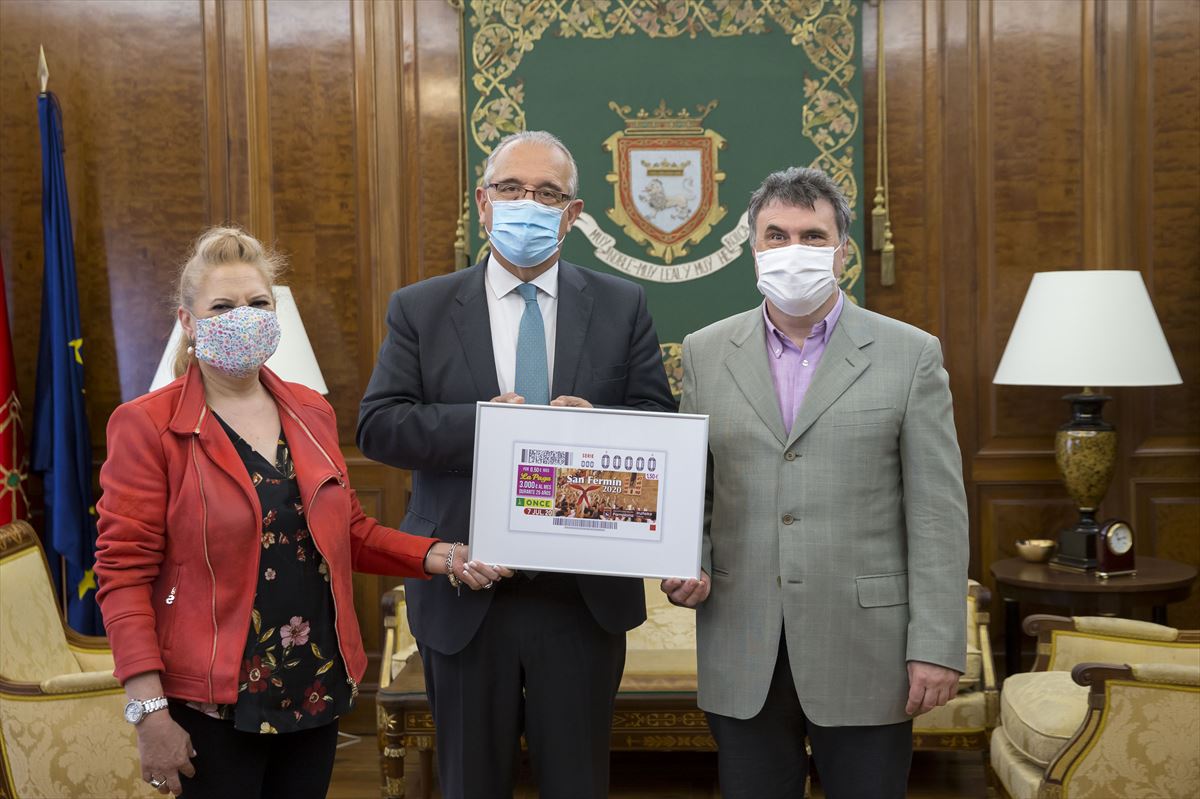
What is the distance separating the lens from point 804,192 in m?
1.95

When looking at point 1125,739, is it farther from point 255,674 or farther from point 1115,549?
point 255,674

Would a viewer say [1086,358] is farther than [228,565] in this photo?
Yes

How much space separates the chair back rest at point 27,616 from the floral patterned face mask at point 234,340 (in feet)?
5.68

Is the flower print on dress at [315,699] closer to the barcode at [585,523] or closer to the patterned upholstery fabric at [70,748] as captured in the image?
the barcode at [585,523]

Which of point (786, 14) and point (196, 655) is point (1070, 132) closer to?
point (786, 14)

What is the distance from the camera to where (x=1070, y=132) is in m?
4.19

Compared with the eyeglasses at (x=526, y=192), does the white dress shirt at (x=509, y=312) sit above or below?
below

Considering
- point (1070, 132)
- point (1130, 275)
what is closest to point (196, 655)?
point (1130, 275)

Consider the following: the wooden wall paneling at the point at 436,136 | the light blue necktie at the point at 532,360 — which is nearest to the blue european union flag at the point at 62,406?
the wooden wall paneling at the point at 436,136

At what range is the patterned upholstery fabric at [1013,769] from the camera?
287 centimetres

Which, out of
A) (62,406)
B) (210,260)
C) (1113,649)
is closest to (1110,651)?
(1113,649)

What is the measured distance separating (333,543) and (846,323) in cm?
95

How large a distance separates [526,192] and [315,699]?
0.95 m

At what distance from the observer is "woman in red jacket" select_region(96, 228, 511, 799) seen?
1705mm
